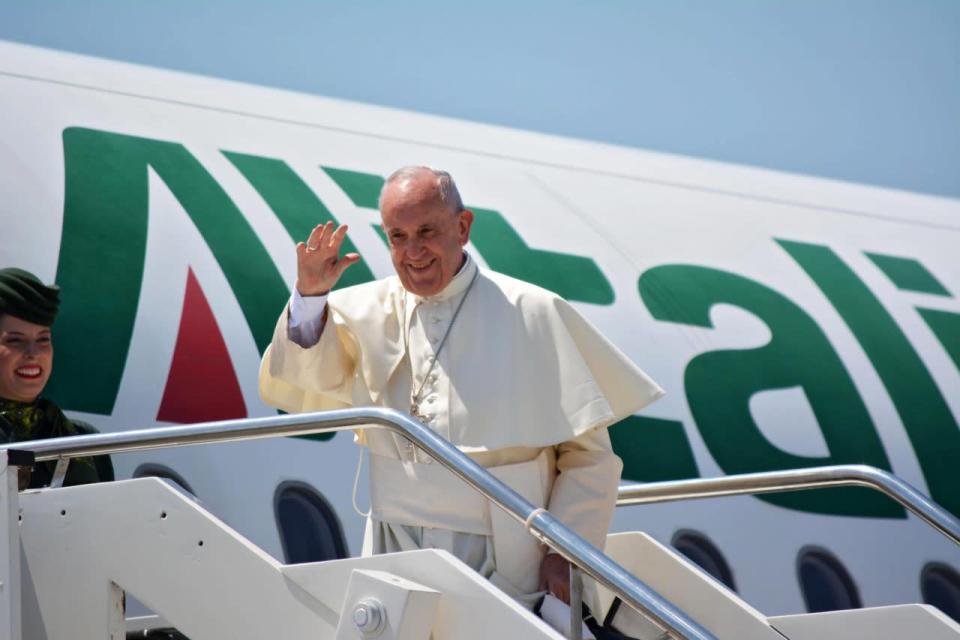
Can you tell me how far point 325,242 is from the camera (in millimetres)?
3289

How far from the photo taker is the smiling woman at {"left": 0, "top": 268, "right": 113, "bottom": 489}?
14.0 feet

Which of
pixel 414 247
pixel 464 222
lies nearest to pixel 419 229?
pixel 414 247

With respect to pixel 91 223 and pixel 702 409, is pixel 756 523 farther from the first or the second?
pixel 91 223

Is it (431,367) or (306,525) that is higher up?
(431,367)

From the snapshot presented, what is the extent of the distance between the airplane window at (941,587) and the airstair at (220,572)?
11.1ft

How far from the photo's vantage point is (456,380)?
355cm

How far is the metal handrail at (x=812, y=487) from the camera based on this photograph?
13.8 feet

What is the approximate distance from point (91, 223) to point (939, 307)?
432 cm

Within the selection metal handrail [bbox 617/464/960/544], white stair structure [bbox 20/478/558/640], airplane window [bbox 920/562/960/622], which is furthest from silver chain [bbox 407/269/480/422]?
airplane window [bbox 920/562/960/622]

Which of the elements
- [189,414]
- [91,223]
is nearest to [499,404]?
[189,414]

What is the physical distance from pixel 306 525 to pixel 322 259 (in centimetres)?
256

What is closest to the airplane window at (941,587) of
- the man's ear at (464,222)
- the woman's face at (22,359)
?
the man's ear at (464,222)

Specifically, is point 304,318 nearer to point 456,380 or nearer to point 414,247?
point 414,247

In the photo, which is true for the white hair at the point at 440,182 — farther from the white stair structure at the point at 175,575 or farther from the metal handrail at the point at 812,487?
the metal handrail at the point at 812,487
